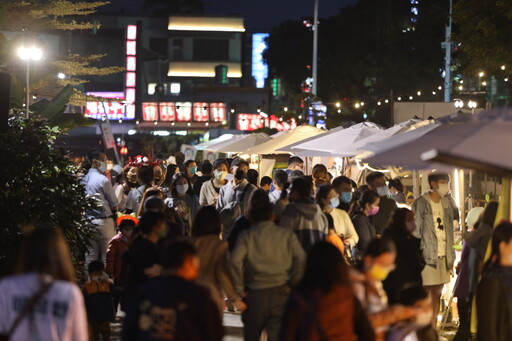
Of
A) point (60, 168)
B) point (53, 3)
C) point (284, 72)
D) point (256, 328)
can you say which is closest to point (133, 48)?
point (284, 72)

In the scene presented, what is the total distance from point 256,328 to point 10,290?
12.8ft

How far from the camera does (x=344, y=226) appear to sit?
11.8 m

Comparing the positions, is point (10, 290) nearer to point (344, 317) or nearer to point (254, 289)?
point (344, 317)

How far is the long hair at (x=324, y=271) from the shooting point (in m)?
6.69

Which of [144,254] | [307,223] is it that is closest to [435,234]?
[307,223]

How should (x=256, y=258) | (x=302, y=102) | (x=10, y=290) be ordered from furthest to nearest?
(x=302, y=102), (x=256, y=258), (x=10, y=290)

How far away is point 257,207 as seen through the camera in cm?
966

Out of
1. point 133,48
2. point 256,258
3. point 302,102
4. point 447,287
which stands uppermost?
point 133,48

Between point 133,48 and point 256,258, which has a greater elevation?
point 133,48

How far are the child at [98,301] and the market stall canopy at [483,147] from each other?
4494mm

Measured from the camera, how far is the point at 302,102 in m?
39.3

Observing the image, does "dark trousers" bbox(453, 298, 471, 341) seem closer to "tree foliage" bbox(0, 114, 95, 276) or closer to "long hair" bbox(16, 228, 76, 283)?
"tree foliage" bbox(0, 114, 95, 276)

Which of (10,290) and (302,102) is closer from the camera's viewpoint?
(10,290)

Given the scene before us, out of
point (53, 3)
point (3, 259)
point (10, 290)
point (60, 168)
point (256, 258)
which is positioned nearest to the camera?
point (10, 290)
